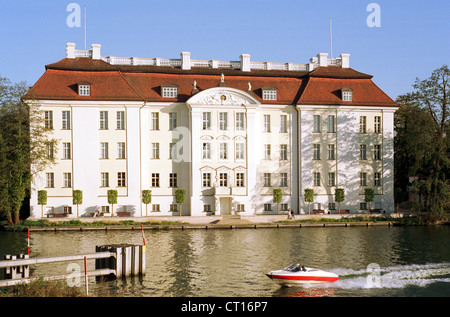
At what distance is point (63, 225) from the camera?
53.8 m

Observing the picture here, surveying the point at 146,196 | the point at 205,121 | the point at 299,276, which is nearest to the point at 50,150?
the point at 146,196

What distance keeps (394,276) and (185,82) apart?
3902 cm

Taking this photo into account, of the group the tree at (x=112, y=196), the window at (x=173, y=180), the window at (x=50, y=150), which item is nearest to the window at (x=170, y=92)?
the window at (x=173, y=180)

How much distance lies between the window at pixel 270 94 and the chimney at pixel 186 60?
9586 mm

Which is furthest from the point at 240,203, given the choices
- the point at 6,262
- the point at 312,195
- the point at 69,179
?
the point at 6,262

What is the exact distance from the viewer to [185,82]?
211 ft

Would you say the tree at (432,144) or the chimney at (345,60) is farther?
the chimney at (345,60)

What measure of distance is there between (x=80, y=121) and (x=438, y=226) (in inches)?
1527

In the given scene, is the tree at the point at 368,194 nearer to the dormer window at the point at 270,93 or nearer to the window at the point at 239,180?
the window at the point at 239,180

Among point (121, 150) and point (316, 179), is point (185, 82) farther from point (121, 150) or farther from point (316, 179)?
point (316, 179)

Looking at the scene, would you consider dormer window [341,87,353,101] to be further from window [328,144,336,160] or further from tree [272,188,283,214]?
tree [272,188,283,214]

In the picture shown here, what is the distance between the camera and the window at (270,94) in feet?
214

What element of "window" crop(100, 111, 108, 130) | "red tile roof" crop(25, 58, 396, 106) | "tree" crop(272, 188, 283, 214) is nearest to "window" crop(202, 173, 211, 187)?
"tree" crop(272, 188, 283, 214)
